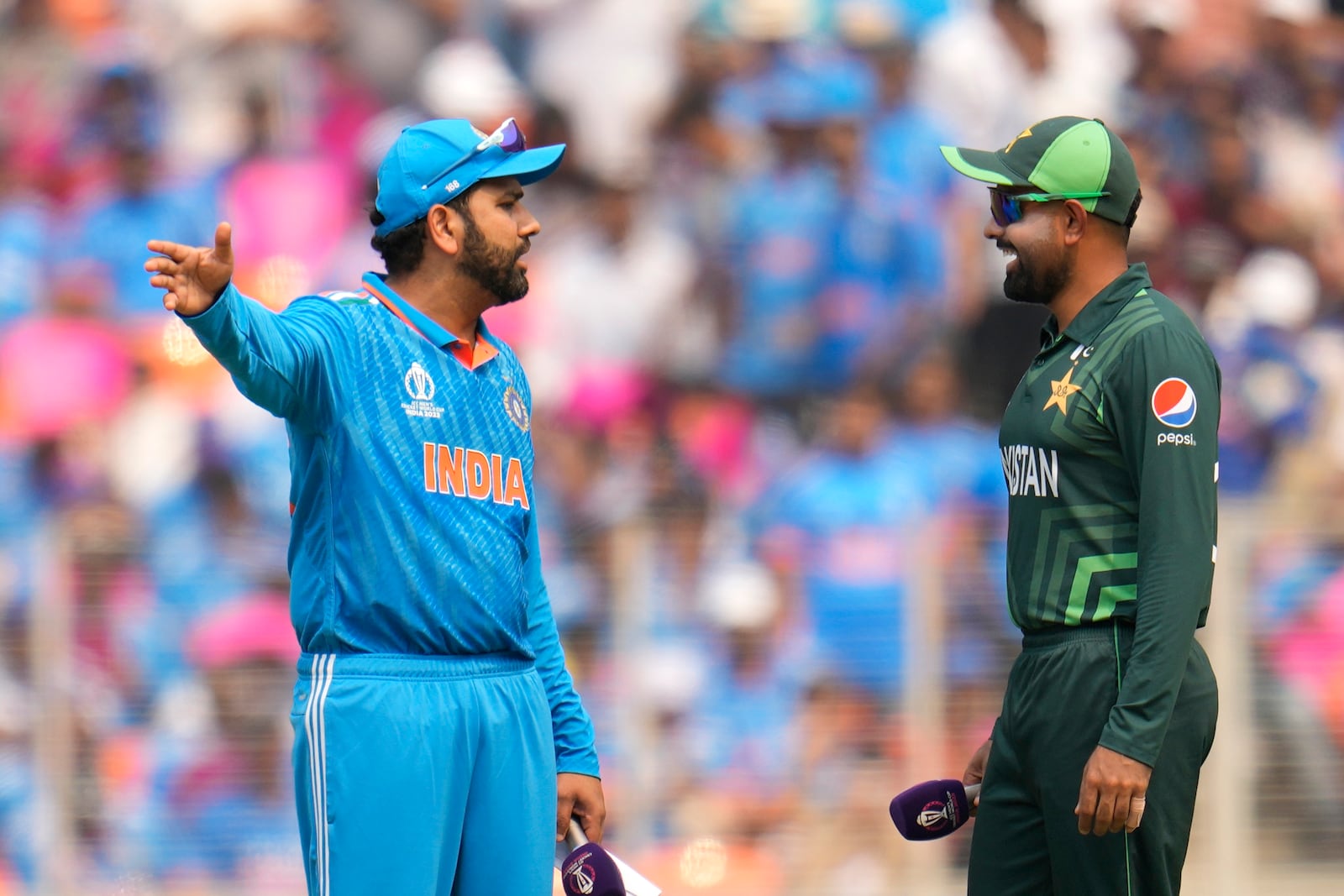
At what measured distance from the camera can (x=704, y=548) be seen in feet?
23.7

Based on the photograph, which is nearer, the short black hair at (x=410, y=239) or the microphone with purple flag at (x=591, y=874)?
the microphone with purple flag at (x=591, y=874)

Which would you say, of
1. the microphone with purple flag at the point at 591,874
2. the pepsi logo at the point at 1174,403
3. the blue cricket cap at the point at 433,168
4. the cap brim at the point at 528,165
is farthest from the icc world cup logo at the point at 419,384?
the pepsi logo at the point at 1174,403

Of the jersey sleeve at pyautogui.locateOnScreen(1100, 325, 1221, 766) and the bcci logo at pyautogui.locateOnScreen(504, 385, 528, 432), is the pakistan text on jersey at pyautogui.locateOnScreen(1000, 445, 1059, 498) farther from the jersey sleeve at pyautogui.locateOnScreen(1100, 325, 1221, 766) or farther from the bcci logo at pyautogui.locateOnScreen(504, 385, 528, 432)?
the bcci logo at pyautogui.locateOnScreen(504, 385, 528, 432)

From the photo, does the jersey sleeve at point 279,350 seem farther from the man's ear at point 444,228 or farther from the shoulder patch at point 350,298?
the man's ear at point 444,228

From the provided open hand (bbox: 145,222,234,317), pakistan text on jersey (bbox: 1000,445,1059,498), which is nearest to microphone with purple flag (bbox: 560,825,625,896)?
pakistan text on jersey (bbox: 1000,445,1059,498)

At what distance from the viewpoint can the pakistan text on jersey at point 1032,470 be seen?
3619 mm

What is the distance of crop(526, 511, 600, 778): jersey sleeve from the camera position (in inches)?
155

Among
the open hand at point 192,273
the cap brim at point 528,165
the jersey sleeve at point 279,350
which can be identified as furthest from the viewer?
the cap brim at point 528,165

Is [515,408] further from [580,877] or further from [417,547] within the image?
[580,877]

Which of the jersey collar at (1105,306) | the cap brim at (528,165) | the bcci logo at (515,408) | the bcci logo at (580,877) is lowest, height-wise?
the bcci logo at (580,877)

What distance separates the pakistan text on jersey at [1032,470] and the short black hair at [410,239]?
52.3 inches

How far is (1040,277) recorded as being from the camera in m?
3.75

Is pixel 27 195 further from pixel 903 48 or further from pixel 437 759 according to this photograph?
pixel 437 759

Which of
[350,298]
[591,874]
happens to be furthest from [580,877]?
[350,298]
